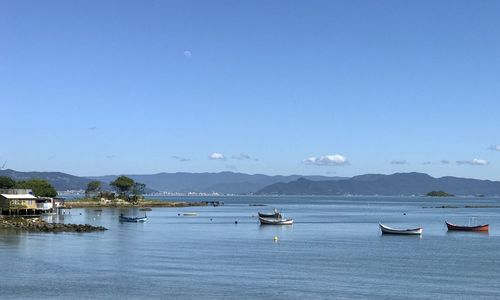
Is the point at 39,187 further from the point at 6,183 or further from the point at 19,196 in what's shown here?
the point at 19,196

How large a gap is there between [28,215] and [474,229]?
77.0m

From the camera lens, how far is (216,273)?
4788 cm

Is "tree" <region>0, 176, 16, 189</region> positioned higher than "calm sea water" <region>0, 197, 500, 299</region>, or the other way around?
"tree" <region>0, 176, 16, 189</region>

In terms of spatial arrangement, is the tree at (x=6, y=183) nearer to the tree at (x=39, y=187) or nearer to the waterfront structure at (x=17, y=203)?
the tree at (x=39, y=187)

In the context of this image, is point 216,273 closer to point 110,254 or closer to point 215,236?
point 110,254

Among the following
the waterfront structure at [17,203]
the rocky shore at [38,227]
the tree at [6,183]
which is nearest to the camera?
the rocky shore at [38,227]

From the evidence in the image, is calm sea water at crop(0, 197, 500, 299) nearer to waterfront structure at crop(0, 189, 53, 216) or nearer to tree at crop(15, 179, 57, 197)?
waterfront structure at crop(0, 189, 53, 216)

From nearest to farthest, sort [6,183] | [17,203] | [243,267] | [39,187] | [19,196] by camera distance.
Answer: [243,267] < [17,203] < [19,196] < [6,183] < [39,187]

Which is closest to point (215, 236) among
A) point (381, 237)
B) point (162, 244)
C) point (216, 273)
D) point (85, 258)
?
point (162, 244)

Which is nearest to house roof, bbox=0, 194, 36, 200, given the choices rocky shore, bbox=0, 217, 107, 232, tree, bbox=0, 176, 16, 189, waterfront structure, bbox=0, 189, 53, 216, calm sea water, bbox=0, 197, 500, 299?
waterfront structure, bbox=0, 189, 53, 216

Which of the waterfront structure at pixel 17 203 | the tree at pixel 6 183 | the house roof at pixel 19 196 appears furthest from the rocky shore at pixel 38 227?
the tree at pixel 6 183

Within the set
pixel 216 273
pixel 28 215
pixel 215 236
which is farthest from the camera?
pixel 28 215

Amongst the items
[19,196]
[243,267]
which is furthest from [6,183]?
[243,267]

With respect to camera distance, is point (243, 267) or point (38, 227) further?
point (38, 227)
